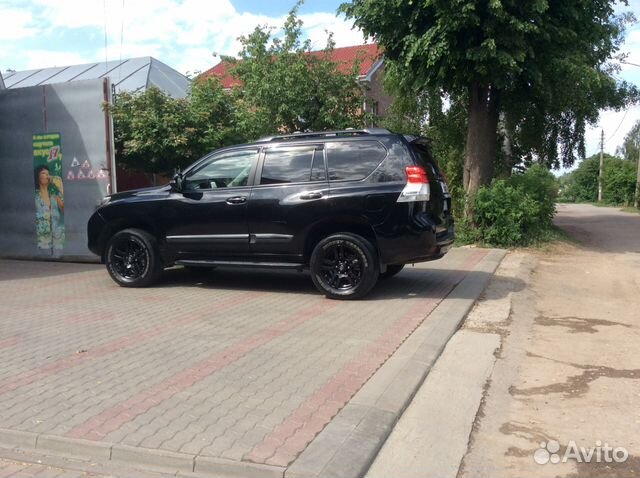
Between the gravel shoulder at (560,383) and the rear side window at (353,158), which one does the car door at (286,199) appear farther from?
the gravel shoulder at (560,383)

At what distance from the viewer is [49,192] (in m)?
11.4

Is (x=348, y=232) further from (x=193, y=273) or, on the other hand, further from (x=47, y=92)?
(x=47, y=92)

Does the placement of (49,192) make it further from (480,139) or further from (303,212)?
(480,139)

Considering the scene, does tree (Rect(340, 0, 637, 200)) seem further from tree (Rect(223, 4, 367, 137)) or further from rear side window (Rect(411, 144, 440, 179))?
rear side window (Rect(411, 144, 440, 179))

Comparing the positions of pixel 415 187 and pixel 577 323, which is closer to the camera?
pixel 577 323

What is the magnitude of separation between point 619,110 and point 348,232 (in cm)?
1621

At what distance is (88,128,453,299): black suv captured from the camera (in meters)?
7.16

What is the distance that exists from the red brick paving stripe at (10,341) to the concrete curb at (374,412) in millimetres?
3506

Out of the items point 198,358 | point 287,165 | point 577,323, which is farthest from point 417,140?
point 198,358

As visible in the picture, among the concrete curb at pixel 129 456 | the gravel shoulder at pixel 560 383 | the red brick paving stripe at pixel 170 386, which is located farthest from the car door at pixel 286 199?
the concrete curb at pixel 129 456

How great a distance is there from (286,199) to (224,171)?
1.11 meters

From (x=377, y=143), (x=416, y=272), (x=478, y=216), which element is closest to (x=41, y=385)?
(x=377, y=143)

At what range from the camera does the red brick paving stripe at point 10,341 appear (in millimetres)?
5645

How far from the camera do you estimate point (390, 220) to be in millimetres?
7102
